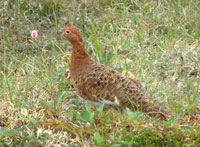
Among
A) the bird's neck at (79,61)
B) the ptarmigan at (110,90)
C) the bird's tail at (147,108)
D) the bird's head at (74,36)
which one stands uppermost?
the bird's head at (74,36)

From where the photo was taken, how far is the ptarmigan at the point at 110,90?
4.11 meters

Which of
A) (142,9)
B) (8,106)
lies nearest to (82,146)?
(8,106)

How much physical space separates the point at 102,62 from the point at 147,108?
4.04ft

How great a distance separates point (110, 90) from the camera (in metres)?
4.15

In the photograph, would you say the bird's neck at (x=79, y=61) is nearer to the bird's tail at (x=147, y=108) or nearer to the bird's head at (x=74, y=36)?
the bird's head at (x=74, y=36)

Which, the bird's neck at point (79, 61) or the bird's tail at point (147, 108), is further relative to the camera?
the bird's neck at point (79, 61)

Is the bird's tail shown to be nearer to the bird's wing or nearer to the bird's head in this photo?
the bird's wing

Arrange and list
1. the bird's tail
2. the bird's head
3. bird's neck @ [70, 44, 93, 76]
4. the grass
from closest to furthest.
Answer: the grass < the bird's tail < bird's neck @ [70, 44, 93, 76] < the bird's head

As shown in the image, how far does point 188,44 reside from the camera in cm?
611

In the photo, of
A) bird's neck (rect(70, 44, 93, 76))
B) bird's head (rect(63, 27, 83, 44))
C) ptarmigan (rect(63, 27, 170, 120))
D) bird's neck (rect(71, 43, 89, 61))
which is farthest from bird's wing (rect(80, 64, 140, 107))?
bird's head (rect(63, 27, 83, 44))

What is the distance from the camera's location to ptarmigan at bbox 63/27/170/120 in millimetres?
4113

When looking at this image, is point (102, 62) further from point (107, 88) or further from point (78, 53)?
point (107, 88)

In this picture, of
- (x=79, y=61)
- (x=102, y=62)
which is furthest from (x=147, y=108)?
(x=102, y=62)

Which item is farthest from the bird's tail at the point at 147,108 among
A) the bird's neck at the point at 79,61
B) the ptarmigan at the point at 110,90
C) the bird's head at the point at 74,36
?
the bird's head at the point at 74,36
